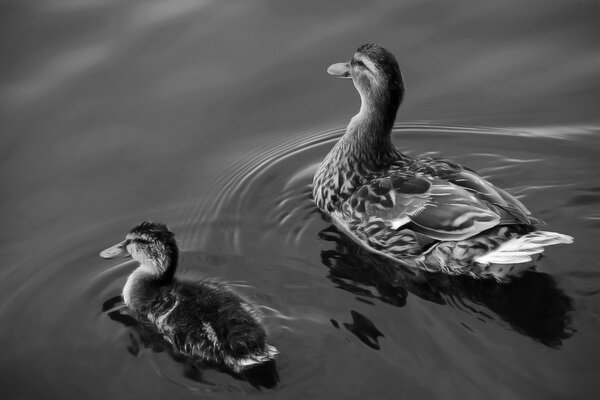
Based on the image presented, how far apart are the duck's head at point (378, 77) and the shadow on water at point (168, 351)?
212 cm

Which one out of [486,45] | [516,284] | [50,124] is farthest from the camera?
[486,45]

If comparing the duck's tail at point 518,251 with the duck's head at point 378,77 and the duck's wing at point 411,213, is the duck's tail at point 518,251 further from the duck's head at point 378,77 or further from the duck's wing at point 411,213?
the duck's head at point 378,77

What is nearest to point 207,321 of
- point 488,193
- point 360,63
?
point 488,193

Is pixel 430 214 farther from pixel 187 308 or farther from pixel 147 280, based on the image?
pixel 147 280

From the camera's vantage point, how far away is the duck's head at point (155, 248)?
4.86 metres

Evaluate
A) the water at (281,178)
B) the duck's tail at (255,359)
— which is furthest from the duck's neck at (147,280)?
the duck's tail at (255,359)

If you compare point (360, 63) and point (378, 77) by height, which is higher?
point (360, 63)

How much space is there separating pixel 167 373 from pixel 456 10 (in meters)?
4.38

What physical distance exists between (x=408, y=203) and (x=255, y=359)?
1.51m

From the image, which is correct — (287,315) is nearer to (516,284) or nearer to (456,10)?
(516,284)

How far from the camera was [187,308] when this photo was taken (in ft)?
15.5

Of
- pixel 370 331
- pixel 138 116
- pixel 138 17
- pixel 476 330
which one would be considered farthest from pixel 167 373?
pixel 138 17

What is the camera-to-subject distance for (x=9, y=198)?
5922 millimetres

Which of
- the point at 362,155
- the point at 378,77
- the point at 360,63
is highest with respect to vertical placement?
the point at 360,63
